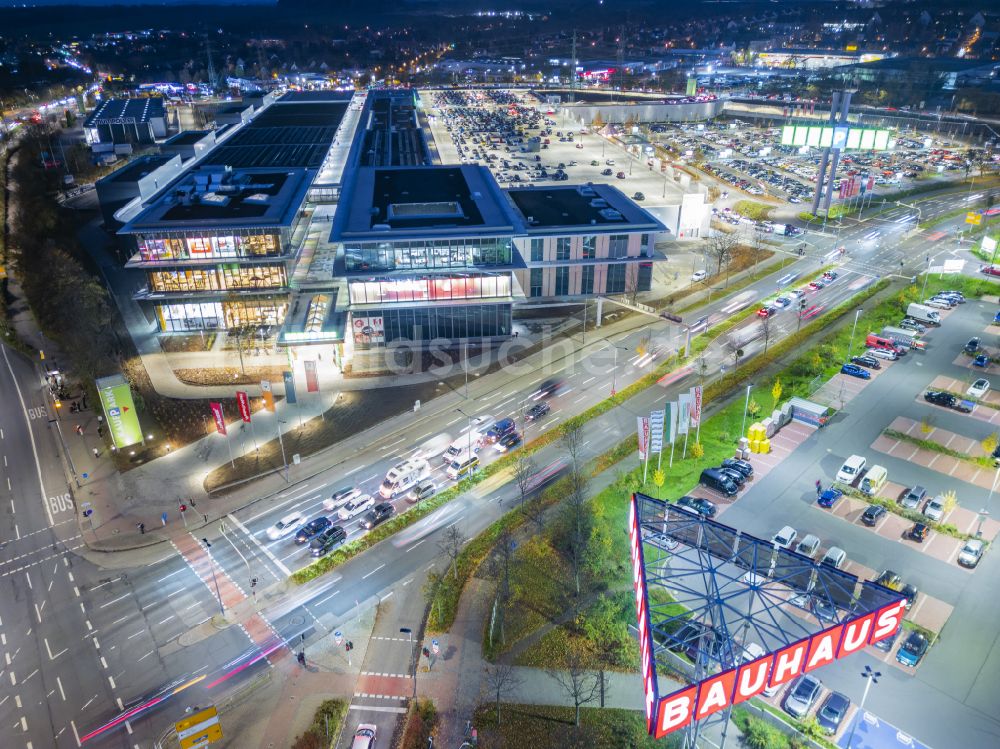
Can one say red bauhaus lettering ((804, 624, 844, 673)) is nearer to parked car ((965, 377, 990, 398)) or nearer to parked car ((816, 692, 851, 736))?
parked car ((816, 692, 851, 736))

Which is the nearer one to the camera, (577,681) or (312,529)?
(577,681)

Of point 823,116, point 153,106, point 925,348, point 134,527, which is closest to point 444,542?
point 134,527

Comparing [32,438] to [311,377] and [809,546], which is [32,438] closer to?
[311,377]

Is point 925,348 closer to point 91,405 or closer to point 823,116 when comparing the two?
point 91,405

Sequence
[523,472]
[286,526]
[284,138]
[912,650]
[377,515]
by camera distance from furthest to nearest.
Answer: [284,138]
[523,472]
[377,515]
[286,526]
[912,650]

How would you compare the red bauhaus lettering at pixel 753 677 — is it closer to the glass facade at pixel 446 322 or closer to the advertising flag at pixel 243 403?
the advertising flag at pixel 243 403

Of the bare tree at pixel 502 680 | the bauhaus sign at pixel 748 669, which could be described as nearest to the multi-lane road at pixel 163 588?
the bare tree at pixel 502 680

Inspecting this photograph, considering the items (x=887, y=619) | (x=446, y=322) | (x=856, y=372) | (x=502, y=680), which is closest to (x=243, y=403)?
(x=446, y=322)
